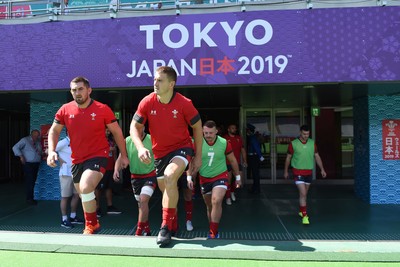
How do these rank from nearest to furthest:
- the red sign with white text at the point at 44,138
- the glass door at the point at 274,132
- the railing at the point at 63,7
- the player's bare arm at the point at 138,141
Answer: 1. the player's bare arm at the point at 138,141
2. the railing at the point at 63,7
3. the red sign with white text at the point at 44,138
4. the glass door at the point at 274,132

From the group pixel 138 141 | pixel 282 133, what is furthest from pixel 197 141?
pixel 282 133

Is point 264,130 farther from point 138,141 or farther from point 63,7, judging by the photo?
point 138,141

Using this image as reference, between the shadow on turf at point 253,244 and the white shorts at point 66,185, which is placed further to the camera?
the white shorts at point 66,185

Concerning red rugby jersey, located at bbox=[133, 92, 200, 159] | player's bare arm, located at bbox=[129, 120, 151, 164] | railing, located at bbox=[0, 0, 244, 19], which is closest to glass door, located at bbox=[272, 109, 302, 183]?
railing, located at bbox=[0, 0, 244, 19]

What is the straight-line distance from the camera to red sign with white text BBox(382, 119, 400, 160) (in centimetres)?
857

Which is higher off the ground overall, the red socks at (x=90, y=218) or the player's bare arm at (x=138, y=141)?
the player's bare arm at (x=138, y=141)

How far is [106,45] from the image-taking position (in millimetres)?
6781

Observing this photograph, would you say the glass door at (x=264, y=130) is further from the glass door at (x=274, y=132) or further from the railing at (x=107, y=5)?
the railing at (x=107, y=5)

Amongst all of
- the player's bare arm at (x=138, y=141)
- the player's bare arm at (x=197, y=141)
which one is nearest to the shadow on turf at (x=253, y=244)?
the player's bare arm at (x=197, y=141)

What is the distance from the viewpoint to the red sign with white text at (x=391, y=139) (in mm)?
8570

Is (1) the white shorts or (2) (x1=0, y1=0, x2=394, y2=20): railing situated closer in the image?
(2) (x1=0, y1=0, x2=394, y2=20): railing

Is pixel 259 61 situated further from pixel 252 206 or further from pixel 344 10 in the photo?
pixel 252 206

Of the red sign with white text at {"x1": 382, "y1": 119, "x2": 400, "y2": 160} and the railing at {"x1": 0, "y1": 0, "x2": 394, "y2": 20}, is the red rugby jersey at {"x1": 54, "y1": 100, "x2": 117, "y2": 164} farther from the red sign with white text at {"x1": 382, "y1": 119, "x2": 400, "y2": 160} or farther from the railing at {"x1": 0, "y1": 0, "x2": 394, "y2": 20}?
the red sign with white text at {"x1": 382, "y1": 119, "x2": 400, "y2": 160}

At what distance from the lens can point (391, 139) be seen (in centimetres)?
857
